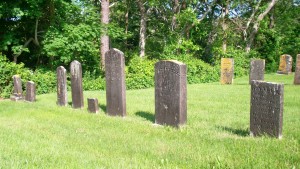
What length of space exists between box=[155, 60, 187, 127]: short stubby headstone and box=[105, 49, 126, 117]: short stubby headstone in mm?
1342

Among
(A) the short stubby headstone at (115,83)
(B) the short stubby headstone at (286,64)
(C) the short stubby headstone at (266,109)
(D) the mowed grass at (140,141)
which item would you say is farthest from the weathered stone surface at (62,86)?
(B) the short stubby headstone at (286,64)

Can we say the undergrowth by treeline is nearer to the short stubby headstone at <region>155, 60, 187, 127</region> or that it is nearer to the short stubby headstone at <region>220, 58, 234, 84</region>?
the short stubby headstone at <region>220, 58, 234, 84</region>

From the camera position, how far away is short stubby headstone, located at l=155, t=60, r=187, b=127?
757 cm

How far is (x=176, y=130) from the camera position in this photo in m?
7.25

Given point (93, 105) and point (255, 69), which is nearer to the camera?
point (93, 105)

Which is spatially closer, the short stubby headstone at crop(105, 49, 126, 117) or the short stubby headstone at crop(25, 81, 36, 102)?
the short stubby headstone at crop(105, 49, 126, 117)

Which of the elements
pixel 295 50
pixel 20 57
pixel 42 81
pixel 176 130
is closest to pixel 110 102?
pixel 176 130

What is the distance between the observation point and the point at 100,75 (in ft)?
66.6

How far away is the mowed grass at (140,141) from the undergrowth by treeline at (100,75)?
21.3 ft

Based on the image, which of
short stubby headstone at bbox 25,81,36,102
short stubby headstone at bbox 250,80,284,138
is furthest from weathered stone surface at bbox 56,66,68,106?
short stubby headstone at bbox 250,80,284,138

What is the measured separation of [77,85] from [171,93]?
422cm

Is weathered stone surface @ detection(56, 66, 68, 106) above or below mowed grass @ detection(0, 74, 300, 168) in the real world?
above

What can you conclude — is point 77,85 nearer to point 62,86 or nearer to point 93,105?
point 62,86

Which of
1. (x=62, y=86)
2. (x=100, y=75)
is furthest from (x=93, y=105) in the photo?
(x=100, y=75)
